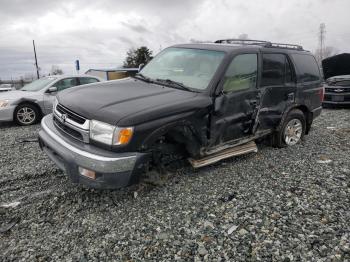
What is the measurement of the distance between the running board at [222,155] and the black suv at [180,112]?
0.02 metres

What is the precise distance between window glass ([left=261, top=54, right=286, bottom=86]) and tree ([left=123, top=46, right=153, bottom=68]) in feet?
109

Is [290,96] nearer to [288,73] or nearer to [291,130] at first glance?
[288,73]

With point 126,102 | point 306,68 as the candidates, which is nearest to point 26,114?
point 126,102

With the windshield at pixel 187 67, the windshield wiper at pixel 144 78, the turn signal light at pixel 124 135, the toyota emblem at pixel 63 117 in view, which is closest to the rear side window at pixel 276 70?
the windshield at pixel 187 67

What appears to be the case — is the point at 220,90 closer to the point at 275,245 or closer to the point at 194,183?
the point at 194,183

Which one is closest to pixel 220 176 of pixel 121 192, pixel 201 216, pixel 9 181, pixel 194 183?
pixel 194 183

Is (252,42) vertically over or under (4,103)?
over

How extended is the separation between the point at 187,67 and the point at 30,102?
18.7 ft

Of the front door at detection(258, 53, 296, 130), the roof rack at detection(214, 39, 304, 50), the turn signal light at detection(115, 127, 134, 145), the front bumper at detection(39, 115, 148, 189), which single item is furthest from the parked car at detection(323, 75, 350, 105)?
the turn signal light at detection(115, 127, 134, 145)

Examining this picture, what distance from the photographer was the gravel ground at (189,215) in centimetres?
286

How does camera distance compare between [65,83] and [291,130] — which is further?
[65,83]

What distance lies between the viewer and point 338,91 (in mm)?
10633

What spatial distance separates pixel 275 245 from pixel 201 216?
0.84 meters

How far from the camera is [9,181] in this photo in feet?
14.2
